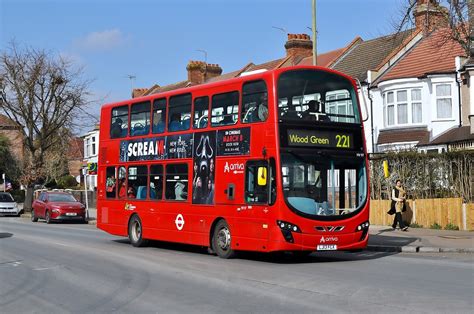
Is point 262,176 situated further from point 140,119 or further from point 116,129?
point 116,129

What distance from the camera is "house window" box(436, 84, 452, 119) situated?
106 ft

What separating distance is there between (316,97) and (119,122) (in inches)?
294

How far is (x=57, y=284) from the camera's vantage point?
11367mm

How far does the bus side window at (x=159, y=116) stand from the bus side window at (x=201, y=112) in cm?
153

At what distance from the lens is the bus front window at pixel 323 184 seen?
44.8 ft

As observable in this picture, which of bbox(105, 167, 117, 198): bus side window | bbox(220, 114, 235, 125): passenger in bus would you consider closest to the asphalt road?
bbox(105, 167, 117, 198): bus side window

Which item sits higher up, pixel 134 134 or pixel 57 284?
pixel 134 134

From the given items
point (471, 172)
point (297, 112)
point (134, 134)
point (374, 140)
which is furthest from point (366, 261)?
point (374, 140)

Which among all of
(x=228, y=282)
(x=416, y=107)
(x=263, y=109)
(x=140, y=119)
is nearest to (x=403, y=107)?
(x=416, y=107)

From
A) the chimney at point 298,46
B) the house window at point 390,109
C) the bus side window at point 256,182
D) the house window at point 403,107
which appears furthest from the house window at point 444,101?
the bus side window at point 256,182

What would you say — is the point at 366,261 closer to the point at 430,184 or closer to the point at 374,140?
the point at 430,184

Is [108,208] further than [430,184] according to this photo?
No

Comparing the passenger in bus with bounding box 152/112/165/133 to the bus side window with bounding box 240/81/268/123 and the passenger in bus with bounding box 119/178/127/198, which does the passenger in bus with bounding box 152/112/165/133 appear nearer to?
the passenger in bus with bounding box 119/178/127/198

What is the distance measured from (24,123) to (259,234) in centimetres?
3279
